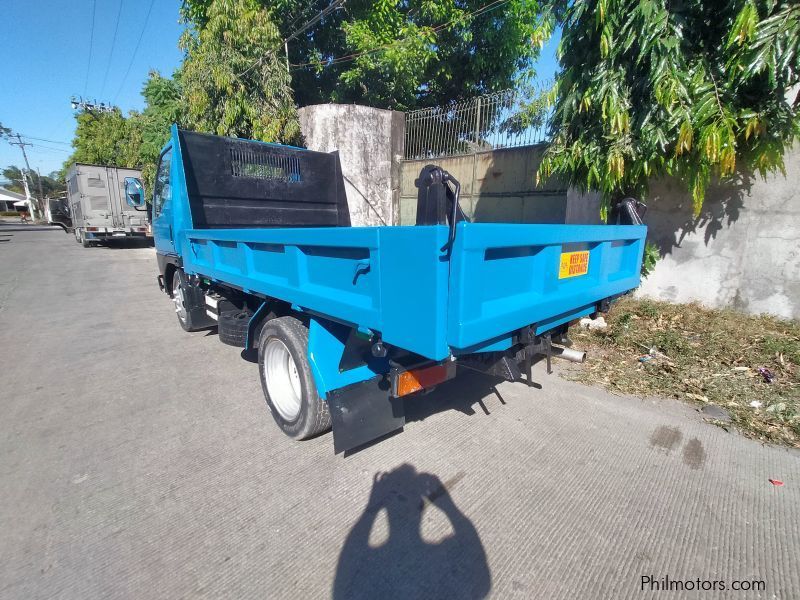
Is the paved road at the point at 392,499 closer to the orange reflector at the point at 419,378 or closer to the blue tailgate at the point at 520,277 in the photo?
the orange reflector at the point at 419,378

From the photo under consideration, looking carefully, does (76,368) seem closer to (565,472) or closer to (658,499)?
(565,472)

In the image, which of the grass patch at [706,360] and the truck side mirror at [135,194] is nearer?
the grass patch at [706,360]

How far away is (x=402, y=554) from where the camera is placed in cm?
190

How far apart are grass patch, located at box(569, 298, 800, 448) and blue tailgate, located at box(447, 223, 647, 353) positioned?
4.40 ft

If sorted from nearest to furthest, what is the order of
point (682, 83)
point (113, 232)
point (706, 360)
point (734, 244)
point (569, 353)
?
point (569, 353)
point (682, 83)
point (706, 360)
point (734, 244)
point (113, 232)

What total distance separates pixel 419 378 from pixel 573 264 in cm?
121

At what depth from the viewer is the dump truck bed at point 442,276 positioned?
63.4 inches

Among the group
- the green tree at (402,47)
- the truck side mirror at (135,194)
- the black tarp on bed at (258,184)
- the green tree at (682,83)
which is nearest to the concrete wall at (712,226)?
the green tree at (682,83)

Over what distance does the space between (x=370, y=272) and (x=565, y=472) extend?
1.82 meters

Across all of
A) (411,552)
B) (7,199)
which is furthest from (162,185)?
(7,199)

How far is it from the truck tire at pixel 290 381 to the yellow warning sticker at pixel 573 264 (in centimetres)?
170

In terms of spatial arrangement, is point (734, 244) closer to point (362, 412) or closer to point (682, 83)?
point (682, 83)

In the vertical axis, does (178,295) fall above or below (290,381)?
above

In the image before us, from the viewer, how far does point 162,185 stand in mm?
4965
